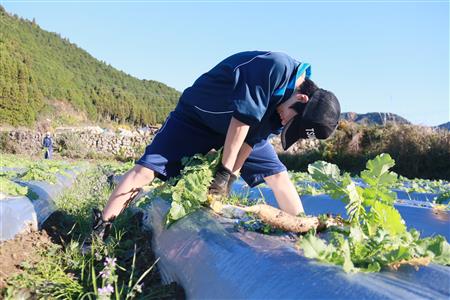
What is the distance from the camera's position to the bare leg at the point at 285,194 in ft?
9.88

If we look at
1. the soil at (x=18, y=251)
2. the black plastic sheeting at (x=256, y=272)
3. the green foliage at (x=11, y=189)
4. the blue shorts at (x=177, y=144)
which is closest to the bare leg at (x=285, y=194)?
the blue shorts at (x=177, y=144)

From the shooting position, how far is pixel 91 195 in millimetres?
4418

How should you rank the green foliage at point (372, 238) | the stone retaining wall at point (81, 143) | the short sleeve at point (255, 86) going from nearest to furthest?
the green foliage at point (372, 238) → the short sleeve at point (255, 86) → the stone retaining wall at point (81, 143)

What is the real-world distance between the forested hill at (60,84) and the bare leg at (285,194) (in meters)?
27.4

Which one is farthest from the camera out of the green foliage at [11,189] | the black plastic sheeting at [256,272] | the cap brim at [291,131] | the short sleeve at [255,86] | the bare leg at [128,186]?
the green foliage at [11,189]

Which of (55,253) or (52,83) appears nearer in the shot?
(55,253)

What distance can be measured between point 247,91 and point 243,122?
154 millimetres

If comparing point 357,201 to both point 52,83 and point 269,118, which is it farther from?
point 52,83

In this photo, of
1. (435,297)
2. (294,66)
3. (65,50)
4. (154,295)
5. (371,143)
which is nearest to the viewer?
(435,297)

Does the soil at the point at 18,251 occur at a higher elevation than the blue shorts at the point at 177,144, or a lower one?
lower

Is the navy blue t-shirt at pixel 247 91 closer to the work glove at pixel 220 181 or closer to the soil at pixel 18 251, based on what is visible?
the work glove at pixel 220 181

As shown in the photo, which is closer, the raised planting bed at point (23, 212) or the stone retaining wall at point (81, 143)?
the raised planting bed at point (23, 212)

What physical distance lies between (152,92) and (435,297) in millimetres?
58021

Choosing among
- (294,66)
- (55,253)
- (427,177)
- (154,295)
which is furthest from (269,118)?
(427,177)
